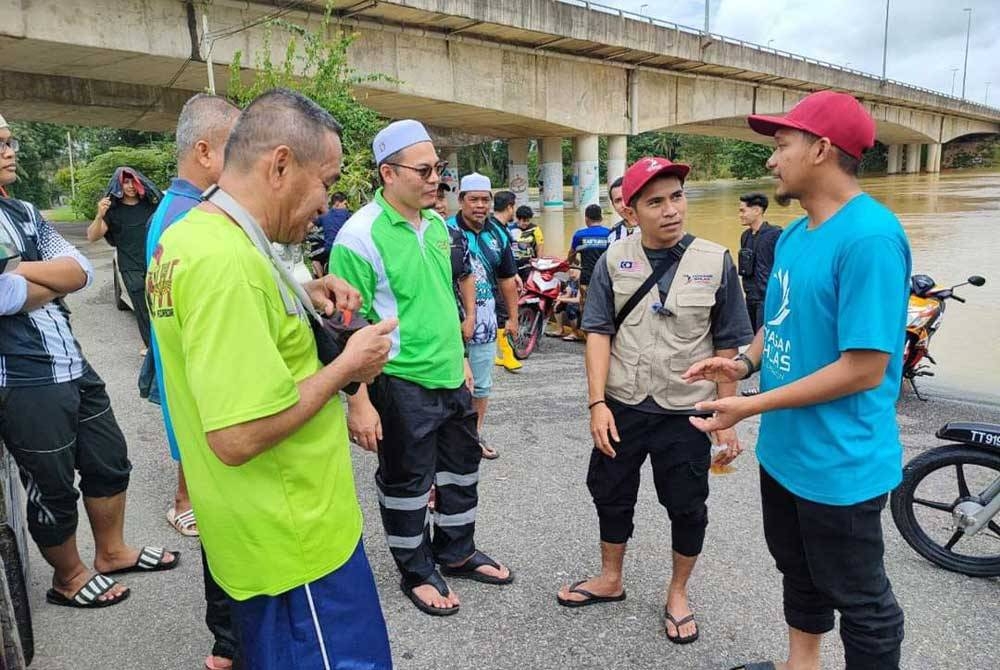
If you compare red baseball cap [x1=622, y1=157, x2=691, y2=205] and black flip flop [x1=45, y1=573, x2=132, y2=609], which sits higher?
red baseball cap [x1=622, y1=157, x2=691, y2=205]

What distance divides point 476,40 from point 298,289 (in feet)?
53.0

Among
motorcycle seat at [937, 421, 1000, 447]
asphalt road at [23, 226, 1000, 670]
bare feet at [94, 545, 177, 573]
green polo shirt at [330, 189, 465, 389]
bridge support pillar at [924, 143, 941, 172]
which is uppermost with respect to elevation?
bridge support pillar at [924, 143, 941, 172]

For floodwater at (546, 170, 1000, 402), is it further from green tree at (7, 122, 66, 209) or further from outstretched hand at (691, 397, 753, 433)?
green tree at (7, 122, 66, 209)

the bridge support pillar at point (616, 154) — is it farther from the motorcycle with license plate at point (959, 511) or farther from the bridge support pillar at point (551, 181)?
the motorcycle with license plate at point (959, 511)

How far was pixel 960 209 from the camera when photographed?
21.4 meters

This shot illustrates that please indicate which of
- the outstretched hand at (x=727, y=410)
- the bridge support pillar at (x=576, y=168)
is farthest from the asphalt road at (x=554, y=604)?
the bridge support pillar at (x=576, y=168)

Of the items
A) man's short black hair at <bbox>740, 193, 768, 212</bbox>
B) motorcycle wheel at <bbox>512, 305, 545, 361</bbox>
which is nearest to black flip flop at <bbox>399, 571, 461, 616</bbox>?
motorcycle wheel at <bbox>512, 305, 545, 361</bbox>

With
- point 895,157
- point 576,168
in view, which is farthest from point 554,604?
point 895,157

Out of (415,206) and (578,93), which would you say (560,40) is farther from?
(415,206)

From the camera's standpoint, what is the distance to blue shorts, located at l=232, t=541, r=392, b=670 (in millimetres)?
1574

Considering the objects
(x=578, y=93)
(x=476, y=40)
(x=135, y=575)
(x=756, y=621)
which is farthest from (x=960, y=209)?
(x=135, y=575)

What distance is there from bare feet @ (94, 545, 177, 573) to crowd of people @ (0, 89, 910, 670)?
0.01 meters

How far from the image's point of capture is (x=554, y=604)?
2922 mm

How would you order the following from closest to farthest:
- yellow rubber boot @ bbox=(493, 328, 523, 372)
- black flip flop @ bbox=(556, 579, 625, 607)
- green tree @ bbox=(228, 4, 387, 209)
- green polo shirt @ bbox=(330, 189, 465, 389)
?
green polo shirt @ bbox=(330, 189, 465, 389) < black flip flop @ bbox=(556, 579, 625, 607) < yellow rubber boot @ bbox=(493, 328, 523, 372) < green tree @ bbox=(228, 4, 387, 209)
